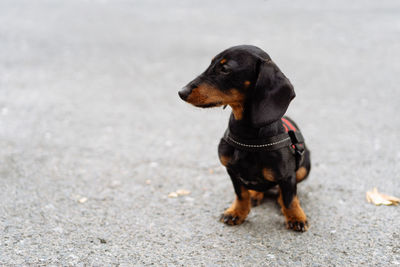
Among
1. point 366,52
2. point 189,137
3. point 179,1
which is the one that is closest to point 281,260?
point 189,137

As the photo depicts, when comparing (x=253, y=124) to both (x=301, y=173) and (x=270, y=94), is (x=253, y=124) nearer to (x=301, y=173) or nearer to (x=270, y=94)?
(x=270, y=94)

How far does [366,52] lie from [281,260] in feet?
23.3

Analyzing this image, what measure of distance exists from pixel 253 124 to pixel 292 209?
0.88 meters

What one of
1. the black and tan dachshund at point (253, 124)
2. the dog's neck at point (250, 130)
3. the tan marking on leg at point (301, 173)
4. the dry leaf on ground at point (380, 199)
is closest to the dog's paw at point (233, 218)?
the black and tan dachshund at point (253, 124)

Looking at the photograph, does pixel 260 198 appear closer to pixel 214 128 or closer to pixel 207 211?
pixel 207 211

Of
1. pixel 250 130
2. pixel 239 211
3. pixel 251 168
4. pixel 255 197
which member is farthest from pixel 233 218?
pixel 250 130

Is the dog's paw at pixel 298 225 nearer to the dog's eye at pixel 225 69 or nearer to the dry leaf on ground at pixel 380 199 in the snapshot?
the dry leaf on ground at pixel 380 199

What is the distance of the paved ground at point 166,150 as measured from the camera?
3.00 m

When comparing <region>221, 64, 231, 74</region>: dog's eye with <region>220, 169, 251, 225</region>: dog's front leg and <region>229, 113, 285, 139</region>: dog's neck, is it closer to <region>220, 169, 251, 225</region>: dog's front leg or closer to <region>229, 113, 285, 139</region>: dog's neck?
<region>229, 113, 285, 139</region>: dog's neck

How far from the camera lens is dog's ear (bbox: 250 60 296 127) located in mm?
2604

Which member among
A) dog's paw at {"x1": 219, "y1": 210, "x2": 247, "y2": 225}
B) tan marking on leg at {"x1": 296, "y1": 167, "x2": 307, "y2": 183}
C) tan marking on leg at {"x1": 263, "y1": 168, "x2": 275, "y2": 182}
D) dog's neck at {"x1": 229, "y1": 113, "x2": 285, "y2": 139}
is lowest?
dog's paw at {"x1": 219, "y1": 210, "x2": 247, "y2": 225}

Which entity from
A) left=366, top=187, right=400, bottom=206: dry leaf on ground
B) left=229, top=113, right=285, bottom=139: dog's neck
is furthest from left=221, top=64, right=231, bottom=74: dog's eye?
left=366, top=187, right=400, bottom=206: dry leaf on ground

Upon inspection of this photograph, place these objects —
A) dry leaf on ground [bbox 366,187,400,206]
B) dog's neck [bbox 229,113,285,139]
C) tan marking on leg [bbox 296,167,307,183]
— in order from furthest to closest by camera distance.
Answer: dry leaf on ground [bbox 366,187,400,206] < tan marking on leg [bbox 296,167,307,183] < dog's neck [bbox 229,113,285,139]

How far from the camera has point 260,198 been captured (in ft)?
11.8
